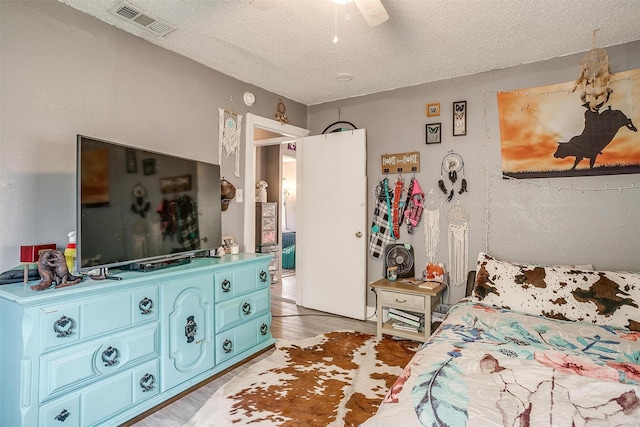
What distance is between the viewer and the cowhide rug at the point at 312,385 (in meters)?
1.86

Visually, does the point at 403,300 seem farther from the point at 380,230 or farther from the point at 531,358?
the point at 531,358

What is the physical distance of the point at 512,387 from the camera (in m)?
1.17

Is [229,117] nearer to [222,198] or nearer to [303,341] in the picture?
[222,198]

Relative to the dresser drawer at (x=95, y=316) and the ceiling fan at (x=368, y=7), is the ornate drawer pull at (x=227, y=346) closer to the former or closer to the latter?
the dresser drawer at (x=95, y=316)

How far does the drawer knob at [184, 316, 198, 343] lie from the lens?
2.13 metres

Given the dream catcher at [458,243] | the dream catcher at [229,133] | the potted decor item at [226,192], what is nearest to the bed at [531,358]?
the dream catcher at [458,243]

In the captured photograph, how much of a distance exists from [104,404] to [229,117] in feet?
7.77

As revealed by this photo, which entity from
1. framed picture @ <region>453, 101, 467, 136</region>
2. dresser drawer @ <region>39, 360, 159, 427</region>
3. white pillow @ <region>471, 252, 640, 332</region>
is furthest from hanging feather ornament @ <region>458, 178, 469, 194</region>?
dresser drawer @ <region>39, 360, 159, 427</region>

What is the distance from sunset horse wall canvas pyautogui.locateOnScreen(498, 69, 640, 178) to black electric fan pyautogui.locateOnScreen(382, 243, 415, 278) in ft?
3.72

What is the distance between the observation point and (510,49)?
8.54 ft

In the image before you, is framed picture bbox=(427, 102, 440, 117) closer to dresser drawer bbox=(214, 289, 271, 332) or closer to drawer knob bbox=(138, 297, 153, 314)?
dresser drawer bbox=(214, 289, 271, 332)

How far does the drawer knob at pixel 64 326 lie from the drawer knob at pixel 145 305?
1.08 ft

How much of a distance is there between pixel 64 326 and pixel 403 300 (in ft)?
7.79

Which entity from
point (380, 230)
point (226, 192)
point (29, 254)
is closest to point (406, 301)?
point (380, 230)
